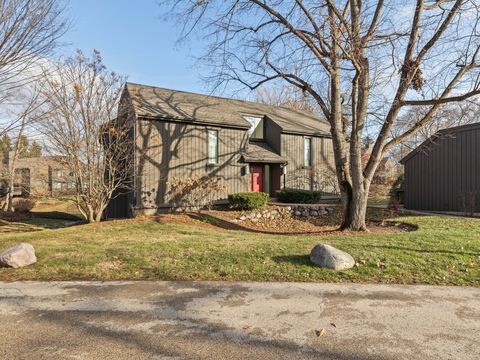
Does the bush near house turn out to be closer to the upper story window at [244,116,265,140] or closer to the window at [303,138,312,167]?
the upper story window at [244,116,265,140]

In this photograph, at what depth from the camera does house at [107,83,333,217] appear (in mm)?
14523

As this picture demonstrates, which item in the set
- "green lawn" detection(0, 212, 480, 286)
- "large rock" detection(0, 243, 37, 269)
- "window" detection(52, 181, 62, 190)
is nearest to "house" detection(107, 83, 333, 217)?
"window" detection(52, 181, 62, 190)

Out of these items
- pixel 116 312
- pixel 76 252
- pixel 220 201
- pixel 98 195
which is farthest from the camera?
pixel 220 201

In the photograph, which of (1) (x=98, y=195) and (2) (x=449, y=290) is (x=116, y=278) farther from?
(1) (x=98, y=195)

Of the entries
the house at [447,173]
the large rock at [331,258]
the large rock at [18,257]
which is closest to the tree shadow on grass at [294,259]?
the large rock at [331,258]

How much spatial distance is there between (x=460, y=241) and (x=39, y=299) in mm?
8487

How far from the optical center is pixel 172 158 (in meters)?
15.3

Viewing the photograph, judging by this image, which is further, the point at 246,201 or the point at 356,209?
the point at 246,201

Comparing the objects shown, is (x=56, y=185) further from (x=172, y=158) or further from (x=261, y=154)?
(x=261, y=154)

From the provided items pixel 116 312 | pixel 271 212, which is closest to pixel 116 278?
pixel 116 312

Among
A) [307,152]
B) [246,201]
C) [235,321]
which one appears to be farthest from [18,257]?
[307,152]

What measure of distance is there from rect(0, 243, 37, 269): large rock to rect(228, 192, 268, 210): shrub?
9.59 metres

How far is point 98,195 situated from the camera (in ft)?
40.7

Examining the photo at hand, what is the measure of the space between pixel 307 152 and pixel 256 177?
435 cm
